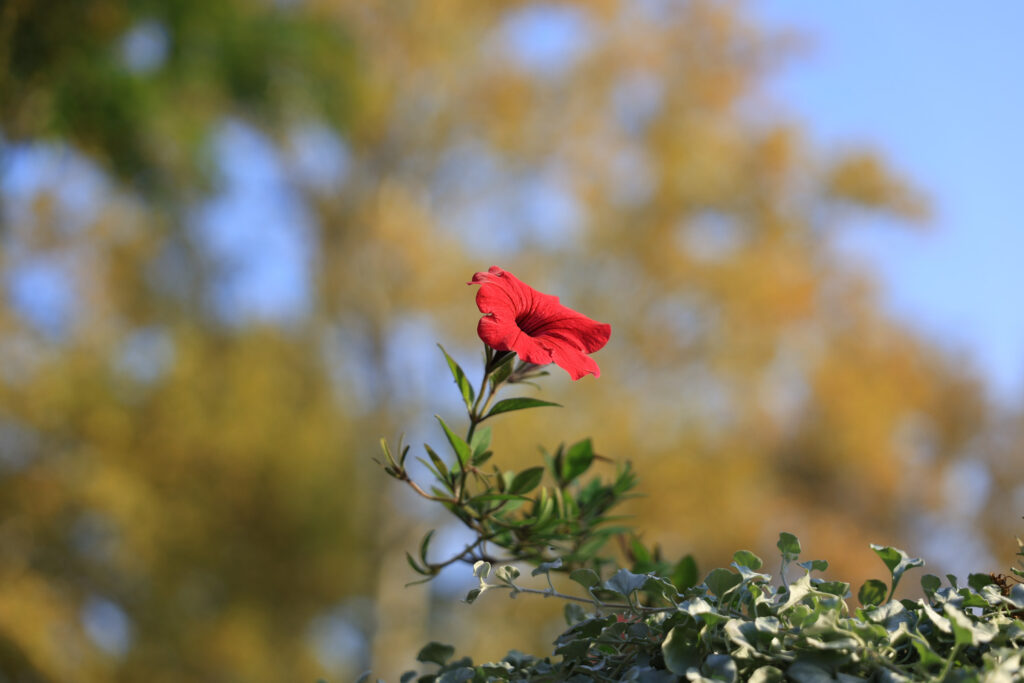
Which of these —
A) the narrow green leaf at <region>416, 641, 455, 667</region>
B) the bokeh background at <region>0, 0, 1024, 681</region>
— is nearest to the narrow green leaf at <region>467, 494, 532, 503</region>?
the narrow green leaf at <region>416, 641, 455, 667</region>

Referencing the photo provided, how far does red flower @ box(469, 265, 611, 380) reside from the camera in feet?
1.63

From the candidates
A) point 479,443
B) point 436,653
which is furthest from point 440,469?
point 436,653

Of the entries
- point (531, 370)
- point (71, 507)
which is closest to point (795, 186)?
point (71, 507)

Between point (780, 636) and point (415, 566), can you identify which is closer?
point (780, 636)

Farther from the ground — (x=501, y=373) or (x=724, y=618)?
(x=501, y=373)

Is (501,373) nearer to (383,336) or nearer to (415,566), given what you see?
(415,566)

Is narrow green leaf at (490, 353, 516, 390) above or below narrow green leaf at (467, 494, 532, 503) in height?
above

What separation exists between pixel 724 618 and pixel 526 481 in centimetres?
21

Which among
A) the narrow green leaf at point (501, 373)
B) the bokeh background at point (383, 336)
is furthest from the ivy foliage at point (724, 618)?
the bokeh background at point (383, 336)

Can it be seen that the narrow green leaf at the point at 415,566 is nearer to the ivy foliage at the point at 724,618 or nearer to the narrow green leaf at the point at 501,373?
the ivy foliage at the point at 724,618

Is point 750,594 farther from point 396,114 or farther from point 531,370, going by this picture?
point 396,114

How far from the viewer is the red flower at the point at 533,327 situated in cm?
50

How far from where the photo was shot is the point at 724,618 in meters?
0.44

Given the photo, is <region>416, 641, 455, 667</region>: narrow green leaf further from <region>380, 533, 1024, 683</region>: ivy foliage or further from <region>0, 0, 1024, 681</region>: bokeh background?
<region>0, 0, 1024, 681</region>: bokeh background
